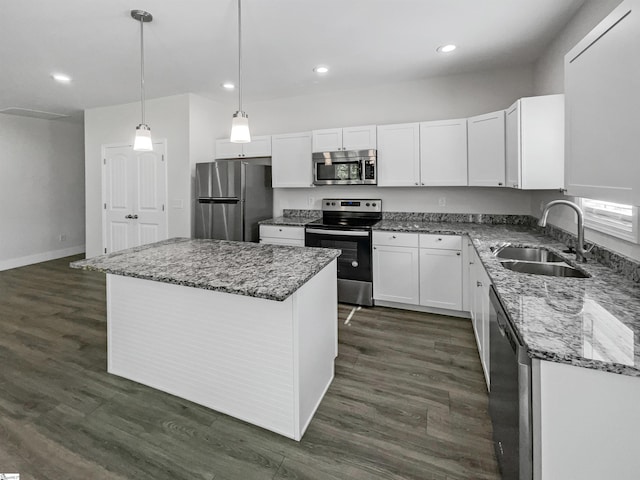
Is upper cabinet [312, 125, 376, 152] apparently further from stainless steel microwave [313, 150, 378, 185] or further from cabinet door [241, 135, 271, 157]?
cabinet door [241, 135, 271, 157]

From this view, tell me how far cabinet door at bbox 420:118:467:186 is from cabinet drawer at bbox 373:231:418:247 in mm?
700

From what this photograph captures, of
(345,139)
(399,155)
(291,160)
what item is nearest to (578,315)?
(399,155)

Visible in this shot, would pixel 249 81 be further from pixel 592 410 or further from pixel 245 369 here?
pixel 592 410

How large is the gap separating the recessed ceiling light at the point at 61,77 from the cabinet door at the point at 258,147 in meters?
2.09

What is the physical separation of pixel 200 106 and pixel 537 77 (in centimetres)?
405

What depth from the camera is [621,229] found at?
185 centimetres

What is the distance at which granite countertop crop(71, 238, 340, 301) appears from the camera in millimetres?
1592

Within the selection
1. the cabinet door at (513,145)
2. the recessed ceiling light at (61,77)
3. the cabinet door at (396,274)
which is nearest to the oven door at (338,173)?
the cabinet door at (396,274)

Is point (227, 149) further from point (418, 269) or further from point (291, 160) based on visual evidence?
point (418, 269)

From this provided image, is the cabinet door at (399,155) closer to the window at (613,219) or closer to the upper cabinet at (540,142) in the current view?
the upper cabinet at (540,142)

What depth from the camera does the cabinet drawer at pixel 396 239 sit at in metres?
3.48

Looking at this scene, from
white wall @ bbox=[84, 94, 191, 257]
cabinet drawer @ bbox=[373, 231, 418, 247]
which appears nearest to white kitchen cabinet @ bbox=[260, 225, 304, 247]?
cabinet drawer @ bbox=[373, 231, 418, 247]

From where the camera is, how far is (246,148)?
181 inches

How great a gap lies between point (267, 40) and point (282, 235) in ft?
6.77
